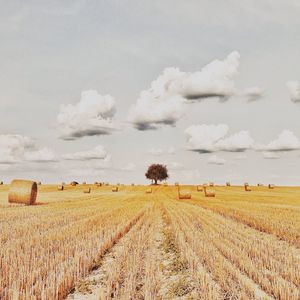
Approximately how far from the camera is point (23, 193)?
29.8 m

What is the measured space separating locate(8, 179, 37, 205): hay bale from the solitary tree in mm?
87883

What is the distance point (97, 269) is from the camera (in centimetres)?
868

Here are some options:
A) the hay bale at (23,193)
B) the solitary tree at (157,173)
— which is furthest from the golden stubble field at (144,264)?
the solitary tree at (157,173)

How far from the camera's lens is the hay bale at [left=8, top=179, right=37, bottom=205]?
97.7ft

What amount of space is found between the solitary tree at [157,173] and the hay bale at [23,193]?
87.9 m

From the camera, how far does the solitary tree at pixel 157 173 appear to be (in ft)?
387

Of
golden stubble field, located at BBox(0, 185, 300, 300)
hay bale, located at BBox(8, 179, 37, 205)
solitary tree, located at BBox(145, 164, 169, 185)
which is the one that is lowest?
golden stubble field, located at BBox(0, 185, 300, 300)

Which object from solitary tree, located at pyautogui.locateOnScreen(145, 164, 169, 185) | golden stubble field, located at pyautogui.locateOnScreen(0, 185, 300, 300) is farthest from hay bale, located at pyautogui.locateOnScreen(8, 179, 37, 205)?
solitary tree, located at pyautogui.locateOnScreen(145, 164, 169, 185)

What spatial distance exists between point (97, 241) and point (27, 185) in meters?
20.4

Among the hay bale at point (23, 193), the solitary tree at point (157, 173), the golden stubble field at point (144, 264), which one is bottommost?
the golden stubble field at point (144, 264)

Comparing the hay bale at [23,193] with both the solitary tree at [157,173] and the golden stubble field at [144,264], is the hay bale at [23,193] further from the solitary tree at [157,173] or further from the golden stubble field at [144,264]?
the solitary tree at [157,173]

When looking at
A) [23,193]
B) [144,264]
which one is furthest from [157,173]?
[144,264]

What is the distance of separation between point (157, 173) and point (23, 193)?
88858 mm

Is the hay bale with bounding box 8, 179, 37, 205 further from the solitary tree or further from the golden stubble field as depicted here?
the solitary tree
